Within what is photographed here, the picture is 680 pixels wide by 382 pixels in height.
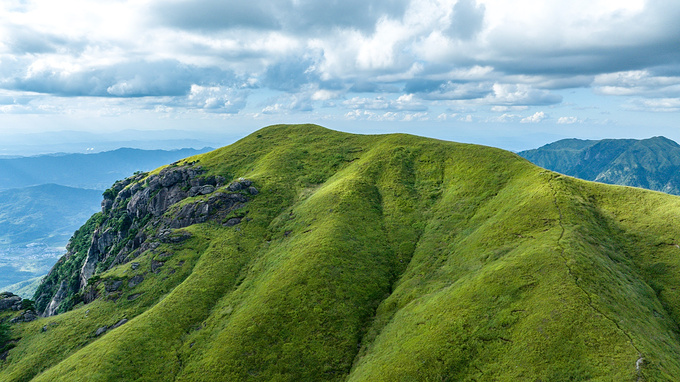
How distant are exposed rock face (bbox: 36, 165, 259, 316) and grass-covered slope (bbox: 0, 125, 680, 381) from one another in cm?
719

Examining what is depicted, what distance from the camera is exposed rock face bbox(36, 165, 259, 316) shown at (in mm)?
122287

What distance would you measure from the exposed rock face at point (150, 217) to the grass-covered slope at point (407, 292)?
23.6ft

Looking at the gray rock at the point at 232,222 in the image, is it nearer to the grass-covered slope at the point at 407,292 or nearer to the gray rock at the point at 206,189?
the grass-covered slope at the point at 407,292

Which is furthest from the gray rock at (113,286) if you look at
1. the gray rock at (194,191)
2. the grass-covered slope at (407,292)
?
the gray rock at (194,191)

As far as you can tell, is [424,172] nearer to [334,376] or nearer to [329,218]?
[329,218]

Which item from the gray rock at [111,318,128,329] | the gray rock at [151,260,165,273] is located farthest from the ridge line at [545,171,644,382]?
the gray rock at [151,260,165,273]

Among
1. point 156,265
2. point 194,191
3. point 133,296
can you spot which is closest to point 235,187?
point 194,191

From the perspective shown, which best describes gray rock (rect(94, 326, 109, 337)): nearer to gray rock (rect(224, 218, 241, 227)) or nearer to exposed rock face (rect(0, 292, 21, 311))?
gray rock (rect(224, 218, 241, 227))

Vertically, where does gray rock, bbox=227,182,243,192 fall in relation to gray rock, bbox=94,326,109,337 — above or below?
above

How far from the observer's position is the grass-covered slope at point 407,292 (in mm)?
51156

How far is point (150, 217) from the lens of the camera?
14838cm

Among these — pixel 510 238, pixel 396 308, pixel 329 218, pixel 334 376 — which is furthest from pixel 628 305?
pixel 329 218

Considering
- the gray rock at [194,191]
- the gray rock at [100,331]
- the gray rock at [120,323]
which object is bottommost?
the gray rock at [100,331]

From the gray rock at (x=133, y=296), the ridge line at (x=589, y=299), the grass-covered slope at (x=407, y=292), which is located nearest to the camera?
the ridge line at (x=589, y=299)
